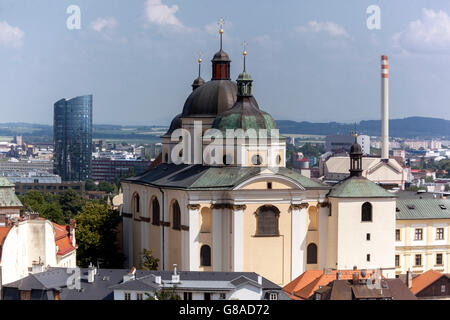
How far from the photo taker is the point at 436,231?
73.1 metres

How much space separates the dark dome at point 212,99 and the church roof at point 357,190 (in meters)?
11.3

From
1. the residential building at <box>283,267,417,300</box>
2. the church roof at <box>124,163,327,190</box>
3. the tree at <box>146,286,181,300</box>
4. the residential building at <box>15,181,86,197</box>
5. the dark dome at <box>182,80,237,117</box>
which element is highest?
the dark dome at <box>182,80,237,117</box>

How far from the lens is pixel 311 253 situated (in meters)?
64.6

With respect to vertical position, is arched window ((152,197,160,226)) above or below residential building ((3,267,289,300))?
above

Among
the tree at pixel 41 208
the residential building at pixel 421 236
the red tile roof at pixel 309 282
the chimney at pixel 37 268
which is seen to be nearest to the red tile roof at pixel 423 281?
the red tile roof at pixel 309 282

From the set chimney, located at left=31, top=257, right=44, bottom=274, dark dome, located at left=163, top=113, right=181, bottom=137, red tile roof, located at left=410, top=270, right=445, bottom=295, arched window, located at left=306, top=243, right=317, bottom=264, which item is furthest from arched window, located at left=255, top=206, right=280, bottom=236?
dark dome, located at left=163, top=113, right=181, bottom=137

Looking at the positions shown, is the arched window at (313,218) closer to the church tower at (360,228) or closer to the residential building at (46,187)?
the church tower at (360,228)

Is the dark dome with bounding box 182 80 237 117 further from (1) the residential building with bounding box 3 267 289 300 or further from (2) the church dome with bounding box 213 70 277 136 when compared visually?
(1) the residential building with bounding box 3 267 289 300

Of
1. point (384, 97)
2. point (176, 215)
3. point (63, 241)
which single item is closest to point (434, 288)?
point (176, 215)

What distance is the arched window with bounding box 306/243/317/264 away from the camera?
64.4m

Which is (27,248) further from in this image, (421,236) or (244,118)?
(421,236)

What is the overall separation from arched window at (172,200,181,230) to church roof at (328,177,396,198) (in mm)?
9263

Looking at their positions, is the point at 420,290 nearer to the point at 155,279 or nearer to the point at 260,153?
the point at 260,153

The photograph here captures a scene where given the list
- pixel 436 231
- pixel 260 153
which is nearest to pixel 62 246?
pixel 260 153
